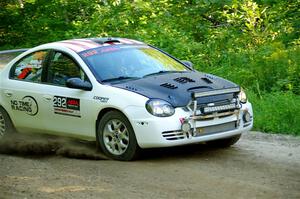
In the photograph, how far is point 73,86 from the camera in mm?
8430

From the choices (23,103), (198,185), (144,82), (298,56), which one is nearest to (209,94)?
(144,82)

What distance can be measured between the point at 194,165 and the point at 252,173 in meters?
0.82

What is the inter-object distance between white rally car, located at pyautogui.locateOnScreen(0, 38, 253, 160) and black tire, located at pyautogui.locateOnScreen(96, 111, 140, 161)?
12mm

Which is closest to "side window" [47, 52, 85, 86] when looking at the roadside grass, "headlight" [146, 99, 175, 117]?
"headlight" [146, 99, 175, 117]

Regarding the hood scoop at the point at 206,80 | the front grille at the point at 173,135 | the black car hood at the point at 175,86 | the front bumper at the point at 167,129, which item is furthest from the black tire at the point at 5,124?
the hood scoop at the point at 206,80

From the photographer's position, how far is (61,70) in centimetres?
898

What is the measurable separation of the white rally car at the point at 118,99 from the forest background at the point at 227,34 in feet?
7.62

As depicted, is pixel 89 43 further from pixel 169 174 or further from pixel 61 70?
pixel 169 174

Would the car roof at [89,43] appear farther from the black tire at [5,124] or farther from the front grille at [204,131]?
the front grille at [204,131]

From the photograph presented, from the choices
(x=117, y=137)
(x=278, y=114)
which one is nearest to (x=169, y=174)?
(x=117, y=137)

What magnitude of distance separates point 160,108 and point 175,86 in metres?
0.49

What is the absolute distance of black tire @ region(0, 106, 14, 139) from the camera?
9578 mm

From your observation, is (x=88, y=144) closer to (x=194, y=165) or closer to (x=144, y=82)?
(x=144, y=82)

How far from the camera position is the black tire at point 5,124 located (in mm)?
9578
